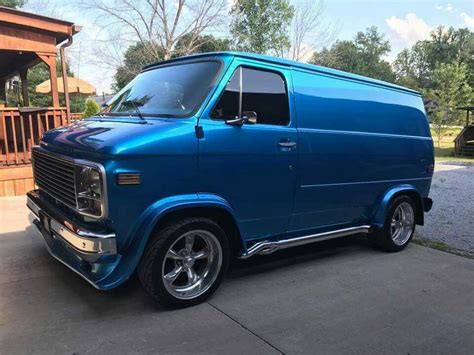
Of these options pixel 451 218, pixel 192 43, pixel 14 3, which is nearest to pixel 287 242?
pixel 451 218

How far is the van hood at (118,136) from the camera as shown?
3215 mm

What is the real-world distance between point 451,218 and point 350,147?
3.89 meters

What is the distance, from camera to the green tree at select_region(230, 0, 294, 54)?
26.4 metres

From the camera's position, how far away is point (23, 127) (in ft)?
28.8

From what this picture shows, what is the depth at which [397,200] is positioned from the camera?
5527 mm

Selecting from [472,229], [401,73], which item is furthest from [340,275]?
[401,73]

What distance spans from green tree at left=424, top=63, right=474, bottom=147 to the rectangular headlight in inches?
1094

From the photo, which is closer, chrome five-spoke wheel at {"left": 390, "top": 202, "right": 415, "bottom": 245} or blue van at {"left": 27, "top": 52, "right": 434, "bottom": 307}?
blue van at {"left": 27, "top": 52, "right": 434, "bottom": 307}

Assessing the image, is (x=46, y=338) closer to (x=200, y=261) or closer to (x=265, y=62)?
(x=200, y=261)

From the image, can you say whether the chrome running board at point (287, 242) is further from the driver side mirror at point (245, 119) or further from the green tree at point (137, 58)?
the green tree at point (137, 58)

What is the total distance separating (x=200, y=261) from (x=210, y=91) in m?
1.55

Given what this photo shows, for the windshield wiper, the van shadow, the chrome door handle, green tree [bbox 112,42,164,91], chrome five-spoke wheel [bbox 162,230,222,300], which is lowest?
the van shadow

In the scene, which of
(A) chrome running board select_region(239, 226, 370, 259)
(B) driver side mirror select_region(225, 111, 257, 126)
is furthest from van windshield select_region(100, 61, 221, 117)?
(A) chrome running board select_region(239, 226, 370, 259)

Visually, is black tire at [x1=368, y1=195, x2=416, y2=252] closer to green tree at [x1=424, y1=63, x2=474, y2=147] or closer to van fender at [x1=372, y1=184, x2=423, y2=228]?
van fender at [x1=372, y1=184, x2=423, y2=228]
